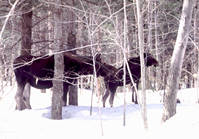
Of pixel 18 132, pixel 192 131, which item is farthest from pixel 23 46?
pixel 192 131

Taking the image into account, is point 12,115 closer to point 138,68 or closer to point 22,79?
point 22,79

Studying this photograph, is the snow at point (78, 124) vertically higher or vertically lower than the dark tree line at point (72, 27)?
lower

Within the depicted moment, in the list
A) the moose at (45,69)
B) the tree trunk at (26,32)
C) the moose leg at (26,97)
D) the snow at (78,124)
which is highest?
the tree trunk at (26,32)

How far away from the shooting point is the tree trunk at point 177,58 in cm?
781

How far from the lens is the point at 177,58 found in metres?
7.89

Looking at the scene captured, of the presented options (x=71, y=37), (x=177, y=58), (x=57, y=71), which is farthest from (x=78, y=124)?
(x=71, y=37)

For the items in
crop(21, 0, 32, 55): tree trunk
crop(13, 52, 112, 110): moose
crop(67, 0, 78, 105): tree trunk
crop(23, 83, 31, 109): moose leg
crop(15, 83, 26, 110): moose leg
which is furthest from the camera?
crop(23, 83, 31, 109): moose leg

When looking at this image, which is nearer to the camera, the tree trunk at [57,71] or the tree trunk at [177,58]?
the tree trunk at [177,58]

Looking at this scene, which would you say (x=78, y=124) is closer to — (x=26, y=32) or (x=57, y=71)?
(x=57, y=71)

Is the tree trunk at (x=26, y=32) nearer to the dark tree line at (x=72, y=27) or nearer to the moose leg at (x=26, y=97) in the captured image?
the dark tree line at (x=72, y=27)

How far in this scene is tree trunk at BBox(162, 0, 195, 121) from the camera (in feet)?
25.6

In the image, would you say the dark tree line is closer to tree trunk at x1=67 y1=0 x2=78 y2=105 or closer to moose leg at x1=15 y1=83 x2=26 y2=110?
tree trunk at x1=67 y1=0 x2=78 y2=105

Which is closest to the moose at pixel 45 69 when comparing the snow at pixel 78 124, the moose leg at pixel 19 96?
the moose leg at pixel 19 96

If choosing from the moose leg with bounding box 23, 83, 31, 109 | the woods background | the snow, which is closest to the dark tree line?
the woods background
